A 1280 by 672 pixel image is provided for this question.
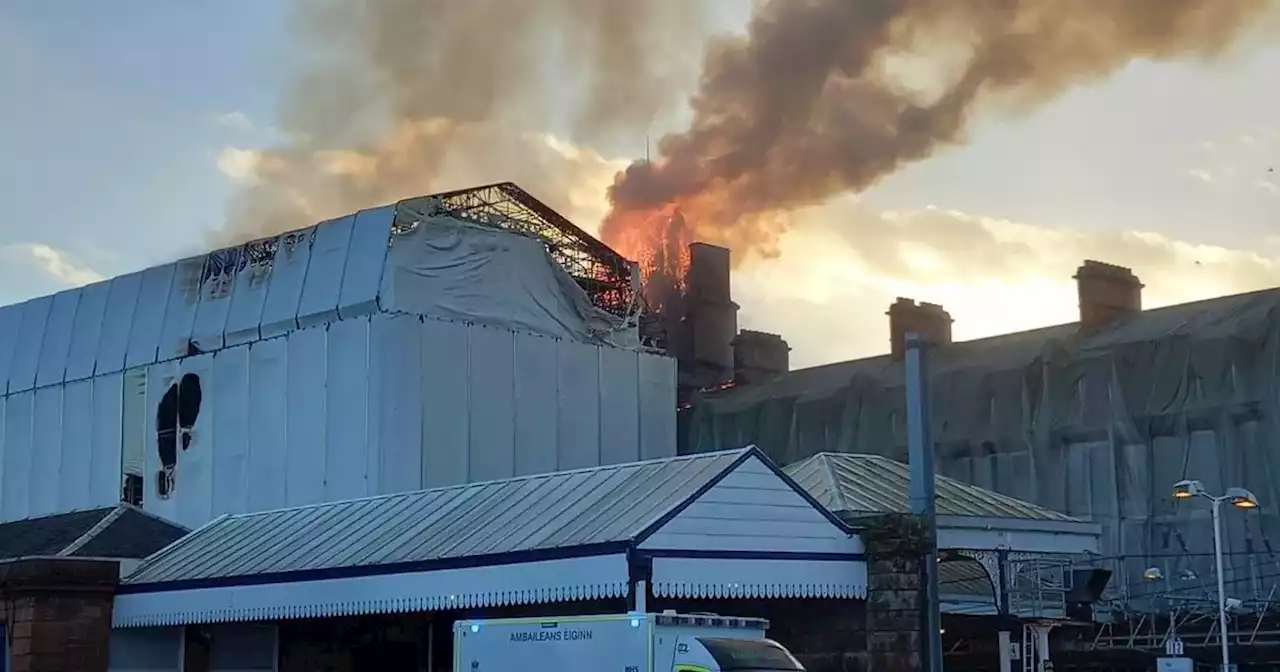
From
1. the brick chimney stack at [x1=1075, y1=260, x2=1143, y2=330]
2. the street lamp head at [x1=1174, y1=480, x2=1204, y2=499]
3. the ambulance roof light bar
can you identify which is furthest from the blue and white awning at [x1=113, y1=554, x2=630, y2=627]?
the brick chimney stack at [x1=1075, y1=260, x2=1143, y2=330]

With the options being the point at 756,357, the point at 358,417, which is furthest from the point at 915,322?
the point at 358,417

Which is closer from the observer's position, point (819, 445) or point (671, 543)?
point (671, 543)

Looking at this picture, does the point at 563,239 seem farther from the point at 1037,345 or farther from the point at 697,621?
the point at 697,621

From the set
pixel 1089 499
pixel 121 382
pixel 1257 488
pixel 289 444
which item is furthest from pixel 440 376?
pixel 1257 488

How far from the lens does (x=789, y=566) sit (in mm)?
26375

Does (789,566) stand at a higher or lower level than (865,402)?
lower

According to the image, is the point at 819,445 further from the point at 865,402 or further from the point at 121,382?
the point at 121,382

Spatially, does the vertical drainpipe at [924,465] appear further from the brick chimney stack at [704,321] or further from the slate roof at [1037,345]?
the brick chimney stack at [704,321]

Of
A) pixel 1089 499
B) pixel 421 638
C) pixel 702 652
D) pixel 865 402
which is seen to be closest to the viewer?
pixel 702 652

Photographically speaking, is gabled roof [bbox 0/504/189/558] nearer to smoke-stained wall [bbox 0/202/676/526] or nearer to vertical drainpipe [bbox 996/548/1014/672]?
smoke-stained wall [bbox 0/202/676/526]

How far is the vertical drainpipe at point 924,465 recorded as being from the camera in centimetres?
2398

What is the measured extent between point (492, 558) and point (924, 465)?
721 cm

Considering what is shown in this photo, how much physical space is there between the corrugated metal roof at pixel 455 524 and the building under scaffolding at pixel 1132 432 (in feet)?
55.4

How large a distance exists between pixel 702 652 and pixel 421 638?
1324cm
